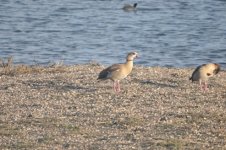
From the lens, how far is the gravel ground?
1066 cm

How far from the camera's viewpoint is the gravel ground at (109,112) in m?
10.7

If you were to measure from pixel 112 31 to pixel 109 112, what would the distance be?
20.1 meters

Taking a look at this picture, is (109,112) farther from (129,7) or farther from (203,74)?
(129,7)

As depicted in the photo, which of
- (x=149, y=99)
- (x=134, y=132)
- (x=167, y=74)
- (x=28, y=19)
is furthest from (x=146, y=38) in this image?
(x=134, y=132)

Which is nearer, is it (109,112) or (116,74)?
(109,112)

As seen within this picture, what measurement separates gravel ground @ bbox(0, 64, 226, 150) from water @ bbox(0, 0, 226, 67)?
8.65m

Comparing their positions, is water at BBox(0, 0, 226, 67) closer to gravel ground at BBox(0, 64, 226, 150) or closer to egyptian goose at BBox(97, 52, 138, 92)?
gravel ground at BBox(0, 64, 226, 150)

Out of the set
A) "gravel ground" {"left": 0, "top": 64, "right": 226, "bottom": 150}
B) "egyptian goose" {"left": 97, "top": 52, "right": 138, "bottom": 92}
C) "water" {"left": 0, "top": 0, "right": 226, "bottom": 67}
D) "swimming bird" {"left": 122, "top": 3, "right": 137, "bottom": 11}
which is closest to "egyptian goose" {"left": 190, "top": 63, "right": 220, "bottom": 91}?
"gravel ground" {"left": 0, "top": 64, "right": 226, "bottom": 150}

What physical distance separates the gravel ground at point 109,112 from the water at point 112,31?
8.65 meters

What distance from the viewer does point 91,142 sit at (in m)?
10.6

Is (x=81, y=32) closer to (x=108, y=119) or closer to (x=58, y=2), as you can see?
(x=58, y=2)

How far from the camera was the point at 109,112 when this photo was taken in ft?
40.7

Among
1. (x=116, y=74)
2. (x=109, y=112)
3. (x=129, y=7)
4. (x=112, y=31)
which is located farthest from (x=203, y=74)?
(x=129, y=7)

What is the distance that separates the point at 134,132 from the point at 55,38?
63.8 feet
